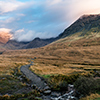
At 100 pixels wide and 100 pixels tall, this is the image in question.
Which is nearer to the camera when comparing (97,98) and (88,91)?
(97,98)

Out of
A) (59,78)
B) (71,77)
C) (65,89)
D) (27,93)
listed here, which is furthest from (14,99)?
(71,77)

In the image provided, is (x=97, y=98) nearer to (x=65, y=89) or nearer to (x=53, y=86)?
(x=65, y=89)

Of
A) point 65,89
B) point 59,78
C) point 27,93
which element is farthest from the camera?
point 59,78

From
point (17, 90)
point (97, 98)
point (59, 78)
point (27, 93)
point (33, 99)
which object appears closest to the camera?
point (97, 98)

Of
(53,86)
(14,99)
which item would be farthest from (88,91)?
(14,99)

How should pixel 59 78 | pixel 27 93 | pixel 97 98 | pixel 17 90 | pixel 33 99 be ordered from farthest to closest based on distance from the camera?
pixel 59 78
pixel 17 90
pixel 27 93
pixel 33 99
pixel 97 98

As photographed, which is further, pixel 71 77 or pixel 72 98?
pixel 71 77

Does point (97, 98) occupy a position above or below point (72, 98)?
above

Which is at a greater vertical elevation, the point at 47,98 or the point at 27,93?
the point at 27,93

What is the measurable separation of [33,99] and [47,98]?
3954mm

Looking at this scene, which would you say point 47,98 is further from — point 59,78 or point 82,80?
point 59,78

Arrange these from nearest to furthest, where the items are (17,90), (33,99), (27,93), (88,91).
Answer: (33,99) < (88,91) < (27,93) < (17,90)

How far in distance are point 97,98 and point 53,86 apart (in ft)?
48.7

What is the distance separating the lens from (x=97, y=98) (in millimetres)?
19156
